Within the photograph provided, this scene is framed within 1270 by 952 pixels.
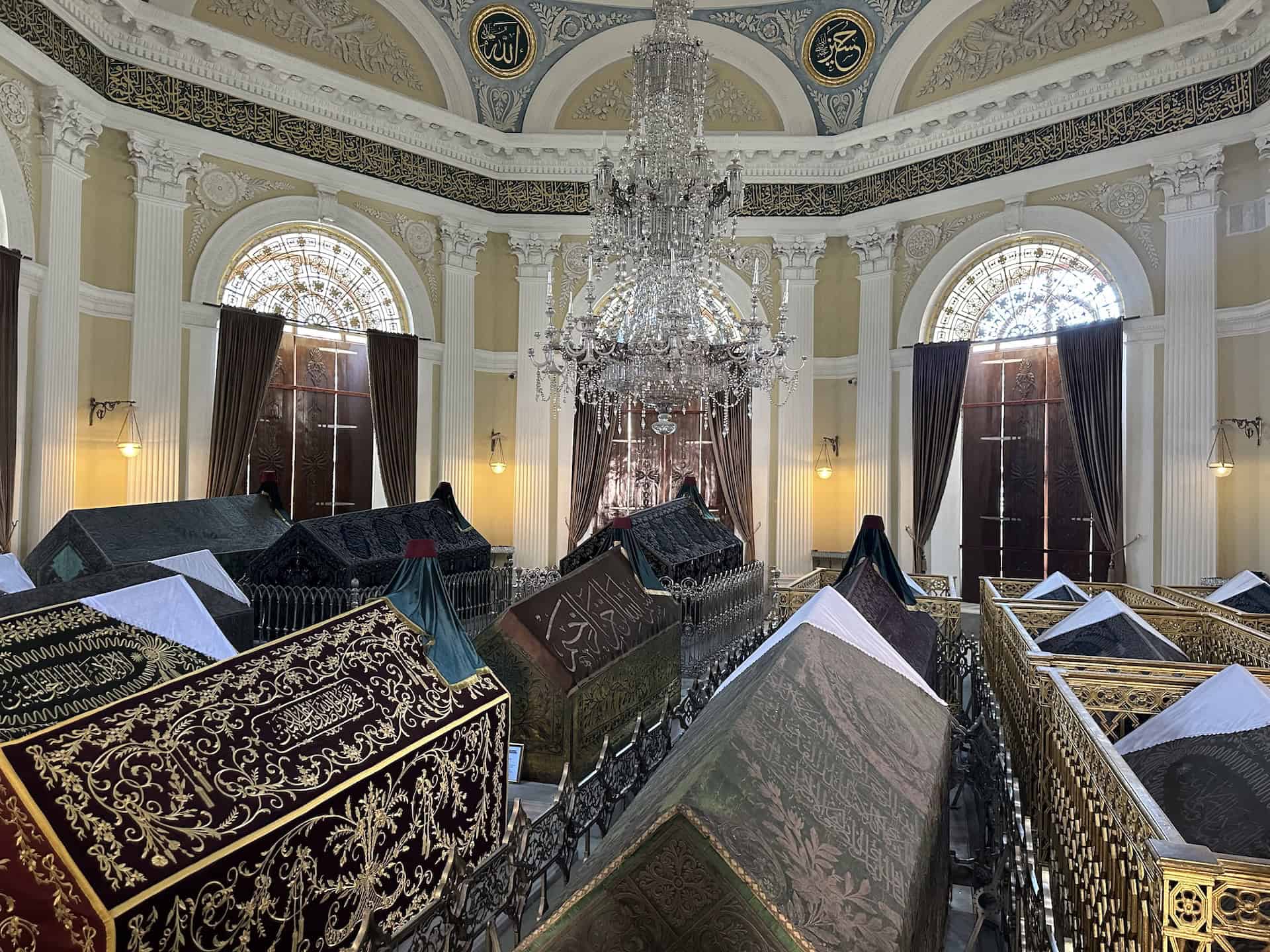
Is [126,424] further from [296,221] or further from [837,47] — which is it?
[837,47]

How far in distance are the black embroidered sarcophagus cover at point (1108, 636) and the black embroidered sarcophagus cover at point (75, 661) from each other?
3.83 m

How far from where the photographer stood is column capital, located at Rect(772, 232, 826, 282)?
11039 mm

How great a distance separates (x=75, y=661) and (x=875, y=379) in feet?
31.9

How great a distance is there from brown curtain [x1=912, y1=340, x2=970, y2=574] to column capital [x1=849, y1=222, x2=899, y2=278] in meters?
1.29

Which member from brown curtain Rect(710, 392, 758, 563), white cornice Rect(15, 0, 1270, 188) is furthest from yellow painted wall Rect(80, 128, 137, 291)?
brown curtain Rect(710, 392, 758, 563)

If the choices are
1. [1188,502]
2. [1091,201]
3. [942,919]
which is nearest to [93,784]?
[942,919]

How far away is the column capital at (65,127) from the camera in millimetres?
7328

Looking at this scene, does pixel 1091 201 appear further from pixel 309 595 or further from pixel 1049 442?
pixel 309 595

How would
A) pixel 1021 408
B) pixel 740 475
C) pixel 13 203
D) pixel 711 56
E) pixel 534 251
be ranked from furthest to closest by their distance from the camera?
1. pixel 534 251
2. pixel 740 475
3. pixel 711 56
4. pixel 1021 408
5. pixel 13 203

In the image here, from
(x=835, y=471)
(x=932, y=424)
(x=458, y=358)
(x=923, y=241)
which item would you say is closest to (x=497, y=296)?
(x=458, y=358)

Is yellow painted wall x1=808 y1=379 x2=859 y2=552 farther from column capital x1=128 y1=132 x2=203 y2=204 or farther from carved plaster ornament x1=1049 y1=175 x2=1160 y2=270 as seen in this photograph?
column capital x1=128 y1=132 x2=203 y2=204

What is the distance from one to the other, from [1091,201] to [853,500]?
15.0 feet

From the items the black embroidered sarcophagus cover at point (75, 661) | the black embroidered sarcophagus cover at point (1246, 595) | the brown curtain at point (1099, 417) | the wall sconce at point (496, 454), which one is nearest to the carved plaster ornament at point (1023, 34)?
the brown curtain at point (1099, 417)

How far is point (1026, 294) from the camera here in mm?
9781
